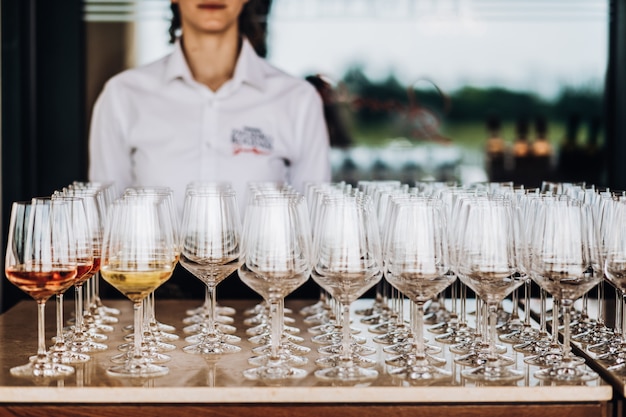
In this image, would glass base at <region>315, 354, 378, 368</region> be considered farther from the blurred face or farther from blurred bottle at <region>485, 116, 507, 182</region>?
blurred bottle at <region>485, 116, 507, 182</region>

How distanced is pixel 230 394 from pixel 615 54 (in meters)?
3.32

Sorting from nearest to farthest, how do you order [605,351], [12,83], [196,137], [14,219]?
[14,219], [605,351], [196,137], [12,83]

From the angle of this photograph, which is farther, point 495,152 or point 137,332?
point 495,152

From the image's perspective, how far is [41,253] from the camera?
1812 millimetres

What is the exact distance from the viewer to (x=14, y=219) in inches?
71.2

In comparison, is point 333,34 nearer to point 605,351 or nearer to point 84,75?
point 84,75

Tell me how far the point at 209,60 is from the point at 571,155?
1804 millimetres

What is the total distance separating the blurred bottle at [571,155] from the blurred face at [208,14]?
1711 mm

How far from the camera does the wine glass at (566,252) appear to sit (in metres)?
1.82

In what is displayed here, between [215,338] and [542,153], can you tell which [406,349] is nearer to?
[215,338]

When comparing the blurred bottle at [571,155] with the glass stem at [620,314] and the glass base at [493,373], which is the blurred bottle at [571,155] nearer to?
the glass stem at [620,314]

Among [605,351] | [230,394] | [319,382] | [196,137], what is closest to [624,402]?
[605,351]

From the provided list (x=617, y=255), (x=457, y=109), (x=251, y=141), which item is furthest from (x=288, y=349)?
(x=457, y=109)

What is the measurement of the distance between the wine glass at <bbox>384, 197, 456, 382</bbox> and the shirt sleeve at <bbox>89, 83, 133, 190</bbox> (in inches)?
81.7
